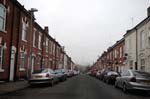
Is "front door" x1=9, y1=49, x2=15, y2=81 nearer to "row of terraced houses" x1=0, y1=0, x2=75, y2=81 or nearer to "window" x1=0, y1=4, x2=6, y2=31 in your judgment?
"row of terraced houses" x1=0, y1=0, x2=75, y2=81

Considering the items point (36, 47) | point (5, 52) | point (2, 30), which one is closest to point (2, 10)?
point (2, 30)

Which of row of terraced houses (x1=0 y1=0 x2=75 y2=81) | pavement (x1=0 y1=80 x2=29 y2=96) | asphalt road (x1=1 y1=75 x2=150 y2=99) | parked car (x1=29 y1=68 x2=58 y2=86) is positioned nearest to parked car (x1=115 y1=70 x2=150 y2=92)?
asphalt road (x1=1 y1=75 x2=150 y2=99)

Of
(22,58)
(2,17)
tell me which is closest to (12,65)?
(22,58)

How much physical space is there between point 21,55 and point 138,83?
46.4ft

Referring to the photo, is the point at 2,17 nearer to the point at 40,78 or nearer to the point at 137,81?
the point at 40,78

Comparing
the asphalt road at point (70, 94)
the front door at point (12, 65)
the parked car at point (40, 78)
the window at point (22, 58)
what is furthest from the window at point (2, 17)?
the asphalt road at point (70, 94)

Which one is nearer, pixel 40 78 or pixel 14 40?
pixel 40 78

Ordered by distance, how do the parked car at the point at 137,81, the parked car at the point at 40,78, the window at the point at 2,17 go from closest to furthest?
the parked car at the point at 137,81 → the parked car at the point at 40,78 → the window at the point at 2,17

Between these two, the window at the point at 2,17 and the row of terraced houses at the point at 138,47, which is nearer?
the window at the point at 2,17

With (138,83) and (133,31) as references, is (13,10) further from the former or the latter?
(133,31)

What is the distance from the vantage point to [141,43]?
97.6 ft

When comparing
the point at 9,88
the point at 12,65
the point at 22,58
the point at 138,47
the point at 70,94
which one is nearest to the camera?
the point at 70,94

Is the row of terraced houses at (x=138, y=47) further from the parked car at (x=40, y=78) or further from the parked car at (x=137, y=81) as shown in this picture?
the parked car at (x=40, y=78)

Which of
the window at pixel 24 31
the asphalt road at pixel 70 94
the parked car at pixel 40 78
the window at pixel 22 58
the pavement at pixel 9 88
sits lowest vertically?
the asphalt road at pixel 70 94
